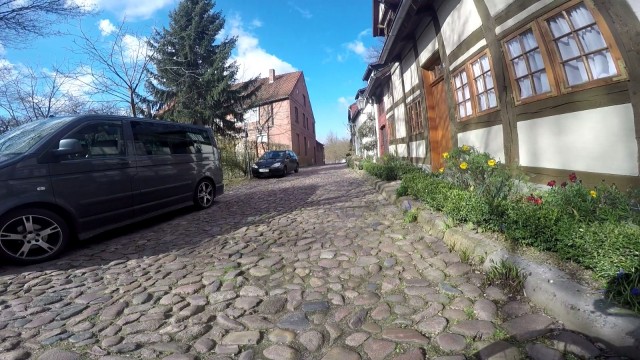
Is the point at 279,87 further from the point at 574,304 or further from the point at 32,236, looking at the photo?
the point at 574,304

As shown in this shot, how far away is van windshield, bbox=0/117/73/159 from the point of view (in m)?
3.86

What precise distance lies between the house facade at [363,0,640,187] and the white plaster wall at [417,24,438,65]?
0.02 metres

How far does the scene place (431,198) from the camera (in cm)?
450

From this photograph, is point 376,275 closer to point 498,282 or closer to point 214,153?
point 498,282

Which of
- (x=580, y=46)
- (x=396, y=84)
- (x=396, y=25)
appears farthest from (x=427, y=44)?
(x=580, y=46)

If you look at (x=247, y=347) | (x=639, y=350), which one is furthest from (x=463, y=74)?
(x=247, y=347)

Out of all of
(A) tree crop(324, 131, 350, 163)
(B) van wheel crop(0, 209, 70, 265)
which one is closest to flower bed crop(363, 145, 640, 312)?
(B) van wheel crop(0, 209, 70, 265)

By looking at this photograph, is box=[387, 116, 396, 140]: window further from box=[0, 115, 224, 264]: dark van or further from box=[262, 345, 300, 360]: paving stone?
box=[262, 345, 300, 360]: paving stone

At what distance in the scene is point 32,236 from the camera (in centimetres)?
372

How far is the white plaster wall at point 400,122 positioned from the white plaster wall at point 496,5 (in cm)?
594

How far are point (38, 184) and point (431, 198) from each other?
195 inches

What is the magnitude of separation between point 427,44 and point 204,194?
20.2 feet

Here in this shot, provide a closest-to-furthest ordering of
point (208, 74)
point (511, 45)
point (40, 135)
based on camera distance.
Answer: point (40, 135)
point (511, 45)
point (208, 74)

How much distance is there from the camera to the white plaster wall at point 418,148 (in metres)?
8.61
